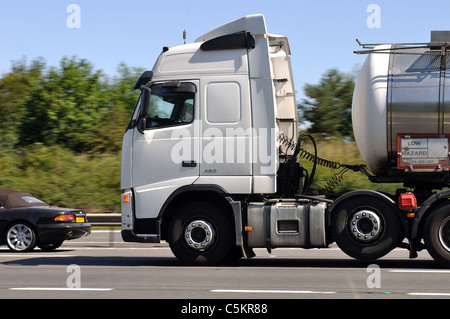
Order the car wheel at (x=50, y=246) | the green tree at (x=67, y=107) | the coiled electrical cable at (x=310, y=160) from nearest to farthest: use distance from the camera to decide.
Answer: the coiled electrical cable at (x=310, y=160) < the car wheel at (x=50, y=246) < the green tree at (x=67, y=107)

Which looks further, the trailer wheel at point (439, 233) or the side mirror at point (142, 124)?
the side mirror at point (142, 124)

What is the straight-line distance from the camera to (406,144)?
34.1 feet

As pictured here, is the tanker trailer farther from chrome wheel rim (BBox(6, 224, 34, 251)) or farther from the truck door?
chrome wheel rim (BBox(6, 224, 34, 251))

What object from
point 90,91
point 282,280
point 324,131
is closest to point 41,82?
point 90,91

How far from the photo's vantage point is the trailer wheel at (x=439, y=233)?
10047 mm

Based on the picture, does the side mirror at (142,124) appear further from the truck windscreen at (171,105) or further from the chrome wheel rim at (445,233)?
the chrome wheel rim at (445,233)

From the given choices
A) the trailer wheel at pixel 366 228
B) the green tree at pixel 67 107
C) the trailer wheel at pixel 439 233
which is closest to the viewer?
the trailer wheel at pixel 439 233

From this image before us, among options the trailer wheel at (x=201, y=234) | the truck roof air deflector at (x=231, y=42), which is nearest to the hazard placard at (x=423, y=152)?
the truck roof air deflector at (x=231, y=42)

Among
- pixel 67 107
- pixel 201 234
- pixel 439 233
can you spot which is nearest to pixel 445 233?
pixel 439 233

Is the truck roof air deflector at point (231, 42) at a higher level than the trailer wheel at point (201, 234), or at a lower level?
higher

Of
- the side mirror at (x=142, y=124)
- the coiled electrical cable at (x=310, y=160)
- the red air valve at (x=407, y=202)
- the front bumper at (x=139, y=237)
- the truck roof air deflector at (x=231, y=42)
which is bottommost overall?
the front bumper at (x=139, y=237)

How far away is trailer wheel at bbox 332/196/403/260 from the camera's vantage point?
10195 mm

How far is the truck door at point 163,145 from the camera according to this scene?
10750mm

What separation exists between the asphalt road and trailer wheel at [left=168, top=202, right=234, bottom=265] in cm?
21
